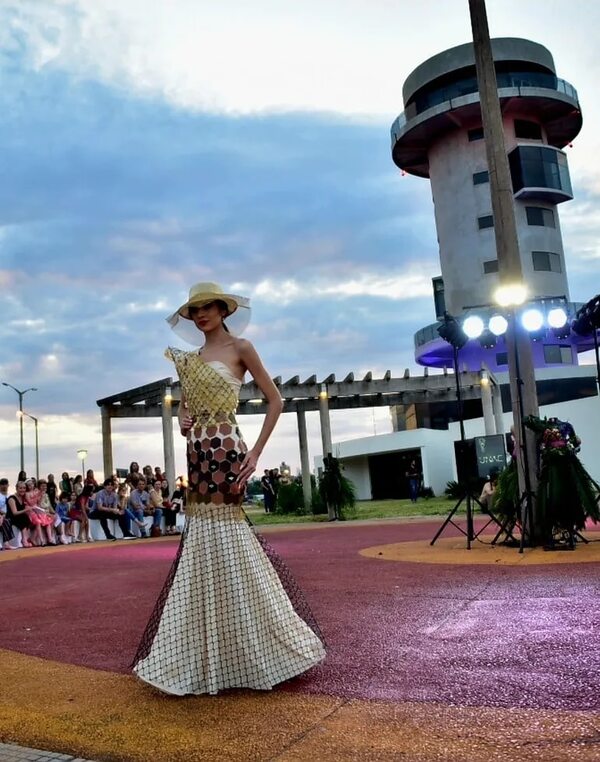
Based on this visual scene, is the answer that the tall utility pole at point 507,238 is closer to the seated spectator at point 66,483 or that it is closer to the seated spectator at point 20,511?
the seated spectator at point 20,511

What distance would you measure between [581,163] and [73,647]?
59.2 m

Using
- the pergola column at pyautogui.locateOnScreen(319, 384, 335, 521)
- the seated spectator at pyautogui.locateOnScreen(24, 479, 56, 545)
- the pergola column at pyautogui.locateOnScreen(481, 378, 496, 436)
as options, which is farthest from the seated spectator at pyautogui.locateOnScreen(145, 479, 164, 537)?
the pergola column at pyautogui.locateOnScreen(481, 378, 496, 436)

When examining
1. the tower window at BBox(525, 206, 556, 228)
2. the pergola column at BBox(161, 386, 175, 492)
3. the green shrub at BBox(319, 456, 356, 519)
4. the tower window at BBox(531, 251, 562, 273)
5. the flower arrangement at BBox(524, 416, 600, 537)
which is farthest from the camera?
the tower window at BBox(525, 206, 556, 228)

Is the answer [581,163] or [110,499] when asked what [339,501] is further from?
[581,163]

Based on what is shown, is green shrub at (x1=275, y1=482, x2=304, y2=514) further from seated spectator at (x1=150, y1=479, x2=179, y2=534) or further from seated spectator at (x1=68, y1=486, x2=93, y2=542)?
seated spectator at (x1=68, y1=486, x2=93, y2=542)

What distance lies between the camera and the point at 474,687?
3.52 metres

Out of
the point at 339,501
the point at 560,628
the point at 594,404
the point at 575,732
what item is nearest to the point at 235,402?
the point at 575,732

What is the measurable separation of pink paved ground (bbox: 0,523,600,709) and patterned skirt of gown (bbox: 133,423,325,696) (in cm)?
24

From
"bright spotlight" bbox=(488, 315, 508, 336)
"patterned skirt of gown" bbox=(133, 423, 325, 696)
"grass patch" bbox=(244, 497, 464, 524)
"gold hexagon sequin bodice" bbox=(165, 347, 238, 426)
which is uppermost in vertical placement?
"bright spotlight" bbox=(488, 315, 508, 336)

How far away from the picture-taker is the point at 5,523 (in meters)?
17.3

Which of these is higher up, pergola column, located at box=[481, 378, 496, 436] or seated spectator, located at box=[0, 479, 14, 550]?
pergola column, located at box=[481, 378, 496, 436]

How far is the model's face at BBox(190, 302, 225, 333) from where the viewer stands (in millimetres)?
4211

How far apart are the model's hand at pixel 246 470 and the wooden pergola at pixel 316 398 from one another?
1957cm

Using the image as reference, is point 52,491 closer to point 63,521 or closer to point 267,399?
point 63,521
